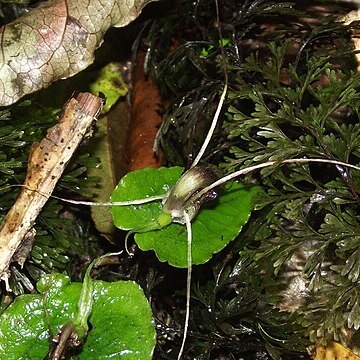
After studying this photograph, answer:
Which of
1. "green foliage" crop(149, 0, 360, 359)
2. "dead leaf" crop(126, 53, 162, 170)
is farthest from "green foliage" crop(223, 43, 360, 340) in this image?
"dead leaf" crop(126, 53, 162, 170)

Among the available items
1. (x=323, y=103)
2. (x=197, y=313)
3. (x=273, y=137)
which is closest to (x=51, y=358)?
(x=197, y=313)

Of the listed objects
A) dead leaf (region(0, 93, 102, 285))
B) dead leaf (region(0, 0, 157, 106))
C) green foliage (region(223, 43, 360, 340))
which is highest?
dead leaf (region(0, 0, 157, 106))

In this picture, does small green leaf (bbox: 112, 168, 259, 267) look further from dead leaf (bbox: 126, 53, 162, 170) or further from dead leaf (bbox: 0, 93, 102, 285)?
dead leaf (bbox: 126, 53, 162, 170)

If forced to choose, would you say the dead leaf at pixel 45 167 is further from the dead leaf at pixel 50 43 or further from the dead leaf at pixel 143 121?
the dead leaf at pixel 143 121

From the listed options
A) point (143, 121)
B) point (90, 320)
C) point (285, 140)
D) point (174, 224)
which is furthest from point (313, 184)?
point (143, 121)

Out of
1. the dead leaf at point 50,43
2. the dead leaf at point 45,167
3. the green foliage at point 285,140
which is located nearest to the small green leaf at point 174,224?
the green foliage at point 285,140

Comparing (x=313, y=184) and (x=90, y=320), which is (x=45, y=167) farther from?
(x=313, y=184)
